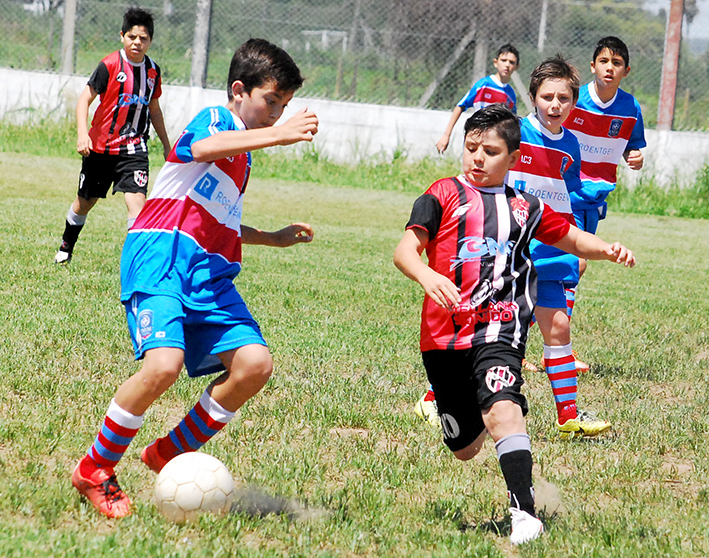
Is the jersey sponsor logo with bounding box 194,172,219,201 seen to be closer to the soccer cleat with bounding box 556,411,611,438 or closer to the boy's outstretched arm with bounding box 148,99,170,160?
the soccer cleat with bounding box 556,411,611,438

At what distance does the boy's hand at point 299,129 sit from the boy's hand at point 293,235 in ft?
2.03

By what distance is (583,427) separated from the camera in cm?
443

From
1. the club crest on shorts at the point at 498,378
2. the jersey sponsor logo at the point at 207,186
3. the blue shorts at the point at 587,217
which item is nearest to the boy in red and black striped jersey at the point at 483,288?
the club crest on shorts at the point at 498,378

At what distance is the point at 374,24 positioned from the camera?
16391mm

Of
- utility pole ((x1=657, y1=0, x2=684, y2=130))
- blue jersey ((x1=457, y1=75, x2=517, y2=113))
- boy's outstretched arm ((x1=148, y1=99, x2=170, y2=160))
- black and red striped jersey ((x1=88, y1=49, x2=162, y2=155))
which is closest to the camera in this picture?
black and red striped jersey ((x1=88, y1=49, x2=162, y2=155))

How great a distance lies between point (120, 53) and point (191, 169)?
5016mm

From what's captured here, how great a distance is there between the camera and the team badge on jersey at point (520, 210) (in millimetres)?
3422

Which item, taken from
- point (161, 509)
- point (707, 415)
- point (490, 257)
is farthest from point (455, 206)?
point (707, 415)

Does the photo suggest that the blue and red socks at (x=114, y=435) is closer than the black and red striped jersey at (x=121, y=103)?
Yes

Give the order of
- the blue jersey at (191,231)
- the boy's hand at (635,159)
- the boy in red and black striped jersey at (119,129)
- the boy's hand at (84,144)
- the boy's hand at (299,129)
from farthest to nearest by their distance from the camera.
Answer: the boy in red and black striped jersey at (119,129) < the boy's hand at (84,144) < the boy's hand at (635,159) < the blue jersey at (191,231) < the boy's hand at (299,129)

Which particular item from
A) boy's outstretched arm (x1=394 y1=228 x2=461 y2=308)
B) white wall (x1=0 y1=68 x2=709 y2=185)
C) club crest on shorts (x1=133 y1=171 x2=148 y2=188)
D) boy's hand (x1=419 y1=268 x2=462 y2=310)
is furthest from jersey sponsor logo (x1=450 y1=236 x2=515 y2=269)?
white wall (x1=0 y1=68 x2=709 y2=185)

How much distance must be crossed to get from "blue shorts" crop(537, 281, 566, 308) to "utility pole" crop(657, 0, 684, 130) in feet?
40.3

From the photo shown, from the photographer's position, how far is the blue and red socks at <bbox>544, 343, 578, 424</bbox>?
4535 mm

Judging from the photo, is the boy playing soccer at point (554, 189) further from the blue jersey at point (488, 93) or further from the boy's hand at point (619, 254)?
the blue jersey at point (488, 93)
